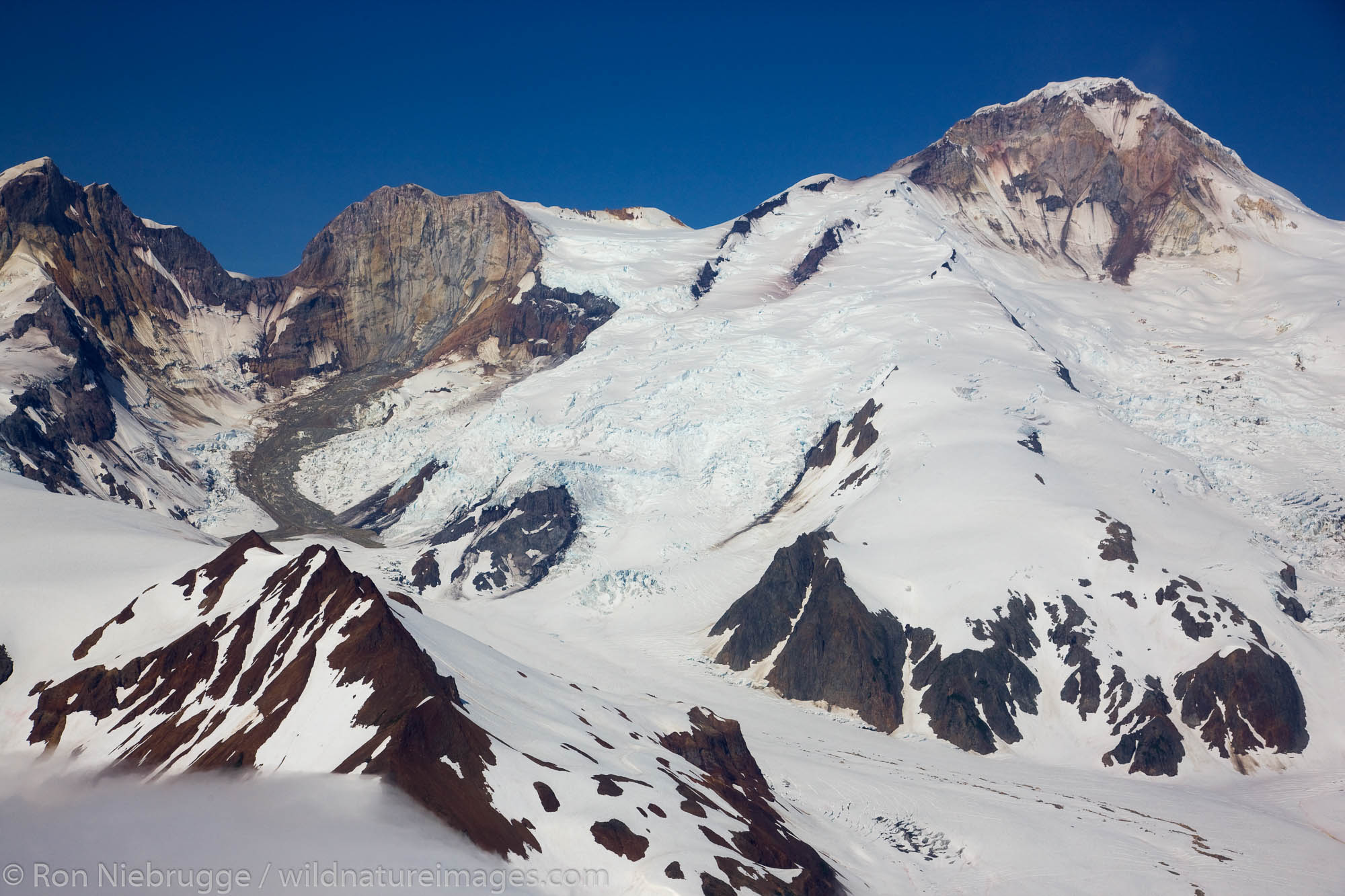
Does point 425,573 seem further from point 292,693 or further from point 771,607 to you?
point 292,693

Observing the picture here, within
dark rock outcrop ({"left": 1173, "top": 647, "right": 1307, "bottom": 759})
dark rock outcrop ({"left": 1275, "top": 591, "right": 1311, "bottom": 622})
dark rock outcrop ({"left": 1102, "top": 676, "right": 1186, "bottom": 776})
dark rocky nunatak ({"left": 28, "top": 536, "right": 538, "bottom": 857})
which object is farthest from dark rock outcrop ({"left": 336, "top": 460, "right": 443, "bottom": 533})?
dark rock outcrop ({"left": 1275, "top": 591, "right": 1311, "bottom": 622})

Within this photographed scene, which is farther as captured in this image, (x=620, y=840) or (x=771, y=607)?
(x=771, y=607)

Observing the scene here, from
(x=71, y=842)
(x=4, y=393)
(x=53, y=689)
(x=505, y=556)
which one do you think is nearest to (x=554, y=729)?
(x=71, y=842)

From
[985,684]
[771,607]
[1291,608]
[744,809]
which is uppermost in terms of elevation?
[1291,608]

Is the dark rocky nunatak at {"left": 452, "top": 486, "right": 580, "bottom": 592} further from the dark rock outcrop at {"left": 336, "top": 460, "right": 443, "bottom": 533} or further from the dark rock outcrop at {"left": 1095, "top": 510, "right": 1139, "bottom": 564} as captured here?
the dark rock outcrop at {"left": 1095, "top": 510, "right": 1139, "bottom": 564}

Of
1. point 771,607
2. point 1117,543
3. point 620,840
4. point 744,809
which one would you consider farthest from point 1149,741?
point 620,840

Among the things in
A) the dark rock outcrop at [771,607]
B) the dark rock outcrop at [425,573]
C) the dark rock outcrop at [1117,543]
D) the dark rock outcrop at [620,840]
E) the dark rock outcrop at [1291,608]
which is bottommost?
the dark rock outcrop at [620,840]

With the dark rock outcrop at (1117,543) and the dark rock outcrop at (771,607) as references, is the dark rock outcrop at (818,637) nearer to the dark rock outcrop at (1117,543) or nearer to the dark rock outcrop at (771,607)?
the dark rock outcrop at (771,607)

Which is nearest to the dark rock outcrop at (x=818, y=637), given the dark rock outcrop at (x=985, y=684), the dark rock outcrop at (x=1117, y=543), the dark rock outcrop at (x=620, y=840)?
the dark rock outcrop at (x=985, y=684)
